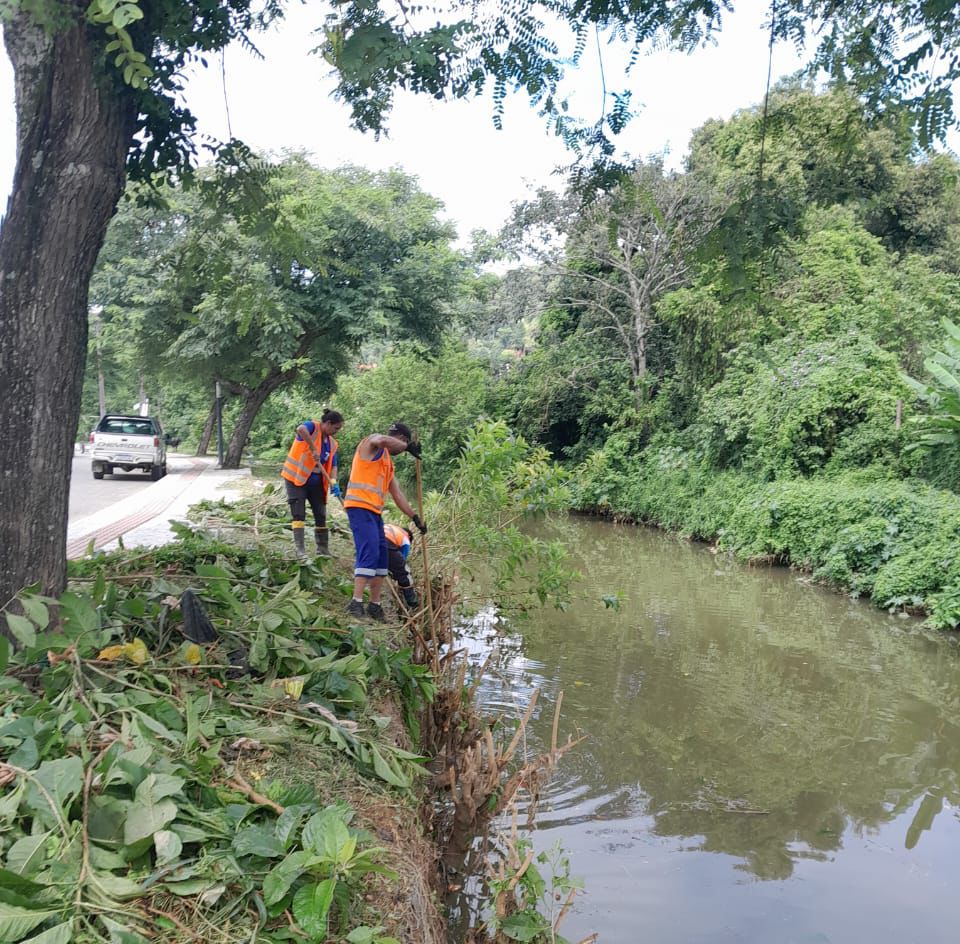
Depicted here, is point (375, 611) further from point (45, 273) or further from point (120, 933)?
point (120, 933)

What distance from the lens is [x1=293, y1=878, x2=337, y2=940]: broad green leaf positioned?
247 centimetres

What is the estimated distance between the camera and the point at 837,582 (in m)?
16.0

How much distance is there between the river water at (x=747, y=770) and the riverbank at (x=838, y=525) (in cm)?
80

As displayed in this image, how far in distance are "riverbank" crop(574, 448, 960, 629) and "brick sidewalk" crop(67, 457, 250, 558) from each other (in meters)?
5.82

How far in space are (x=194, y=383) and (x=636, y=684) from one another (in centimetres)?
2532

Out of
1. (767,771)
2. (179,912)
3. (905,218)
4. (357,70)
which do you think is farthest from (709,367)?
(179,912)

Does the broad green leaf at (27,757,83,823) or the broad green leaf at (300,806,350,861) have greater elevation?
the broad green leaf at (27,757,83,823)

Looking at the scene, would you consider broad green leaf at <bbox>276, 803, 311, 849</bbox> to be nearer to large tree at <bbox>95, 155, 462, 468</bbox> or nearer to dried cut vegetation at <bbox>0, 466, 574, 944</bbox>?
dried cut vegetation at <bbox>0, 466, 574, 944</bbox>

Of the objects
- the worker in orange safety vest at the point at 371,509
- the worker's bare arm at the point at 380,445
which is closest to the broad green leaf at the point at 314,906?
the worker in orange safety vest at the point at 371,509

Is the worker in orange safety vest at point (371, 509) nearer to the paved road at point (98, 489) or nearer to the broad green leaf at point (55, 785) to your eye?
the broad green leaf at point (55, 785)

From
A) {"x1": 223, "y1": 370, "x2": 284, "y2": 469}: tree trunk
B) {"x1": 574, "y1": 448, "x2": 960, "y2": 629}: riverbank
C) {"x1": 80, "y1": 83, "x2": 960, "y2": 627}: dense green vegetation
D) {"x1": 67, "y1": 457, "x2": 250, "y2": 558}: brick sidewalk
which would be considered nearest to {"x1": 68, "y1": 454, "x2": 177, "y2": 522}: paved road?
{"x1": 67, "y1": 457, "x2": 250, "y2": 558}: brick sidewalk

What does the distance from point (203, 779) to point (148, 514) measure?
40.9 ft

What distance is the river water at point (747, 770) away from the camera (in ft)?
18.9

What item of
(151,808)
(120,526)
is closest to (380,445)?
(151,808)
